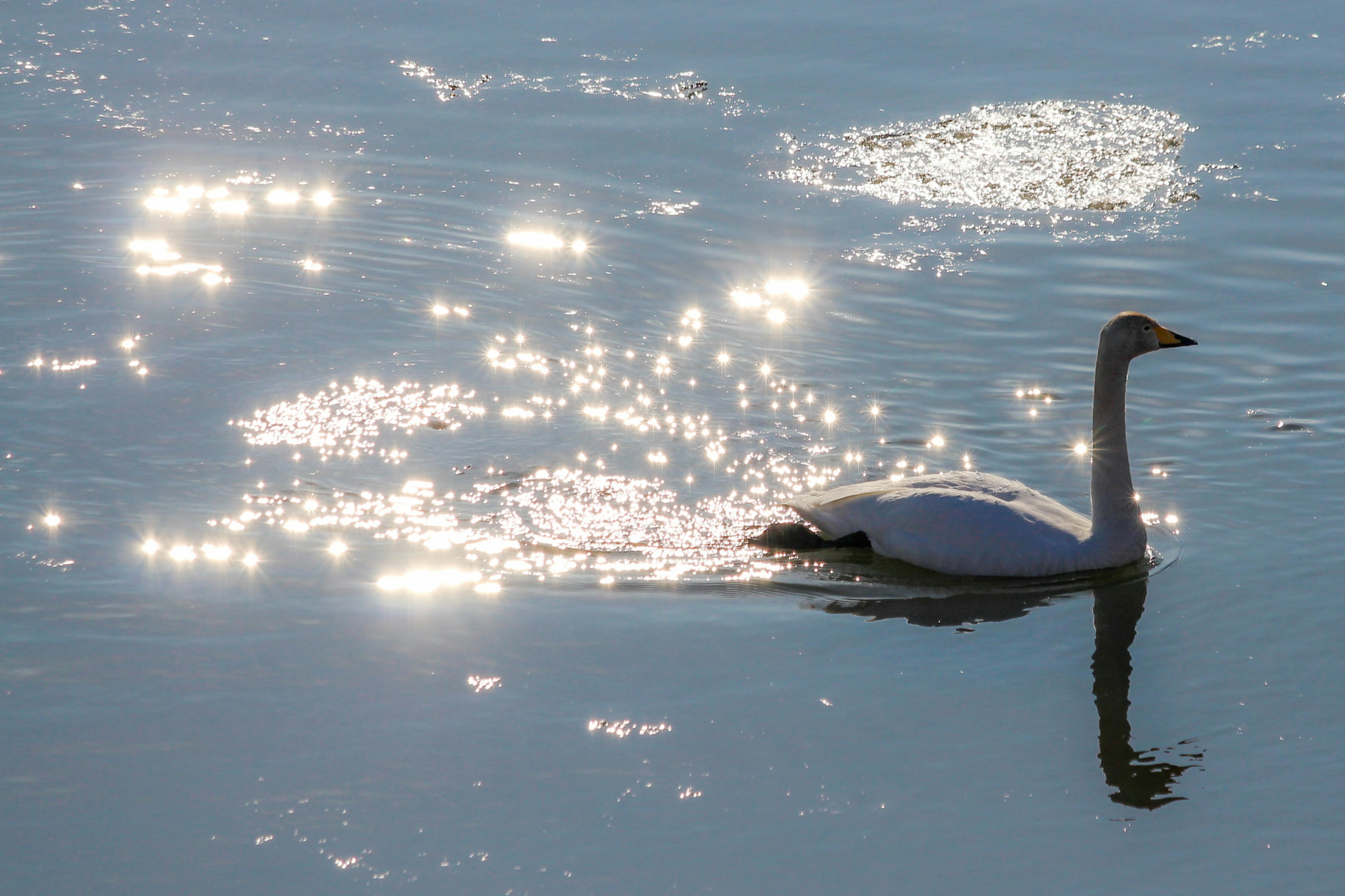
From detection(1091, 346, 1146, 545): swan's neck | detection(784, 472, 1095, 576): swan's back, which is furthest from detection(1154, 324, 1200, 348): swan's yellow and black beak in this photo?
detection(784, 472, 1095, 576): swan's back

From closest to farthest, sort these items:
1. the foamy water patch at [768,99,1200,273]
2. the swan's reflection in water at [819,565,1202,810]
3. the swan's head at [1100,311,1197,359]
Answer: the swan's reflection in water at [819,565,1202,810], the swan's head at [1100,311,1197,359], the foamy water patch at [768,99,1200,273]

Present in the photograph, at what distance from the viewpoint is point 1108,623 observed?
6.78 m

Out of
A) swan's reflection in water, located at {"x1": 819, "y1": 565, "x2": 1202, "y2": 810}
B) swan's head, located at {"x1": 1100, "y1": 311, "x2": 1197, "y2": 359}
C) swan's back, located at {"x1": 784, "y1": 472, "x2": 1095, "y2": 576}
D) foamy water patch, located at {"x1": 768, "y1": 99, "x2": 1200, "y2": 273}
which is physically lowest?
swan's reflection in water, located at {"x1": 819, "y1": 565, "x2": 1202, "y2": 810}

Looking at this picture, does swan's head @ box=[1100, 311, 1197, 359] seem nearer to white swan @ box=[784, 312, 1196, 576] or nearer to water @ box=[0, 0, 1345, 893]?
white swan @ box=[784, 312, 1196, 576]

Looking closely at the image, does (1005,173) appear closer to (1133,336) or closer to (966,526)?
(1133,336)

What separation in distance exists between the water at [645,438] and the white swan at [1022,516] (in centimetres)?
16

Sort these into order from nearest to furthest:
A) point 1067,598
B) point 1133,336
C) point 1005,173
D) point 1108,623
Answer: point 1108,623 < point 1067,598 < point 1133,336 < point 1005,173

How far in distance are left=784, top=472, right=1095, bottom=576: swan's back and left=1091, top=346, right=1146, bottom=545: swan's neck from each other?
14 cm

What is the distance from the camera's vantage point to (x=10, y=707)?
5742 millimetres

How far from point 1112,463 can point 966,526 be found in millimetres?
788

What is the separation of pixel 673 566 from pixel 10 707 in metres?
3.03

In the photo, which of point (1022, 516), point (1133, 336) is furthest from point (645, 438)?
point (1133, 336)

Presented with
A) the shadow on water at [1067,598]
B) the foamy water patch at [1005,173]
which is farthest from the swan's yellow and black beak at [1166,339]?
the foamy water patch at [1005,173]

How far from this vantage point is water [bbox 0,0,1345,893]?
17.1 feet
